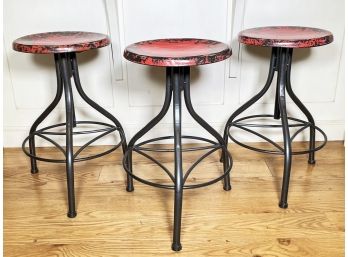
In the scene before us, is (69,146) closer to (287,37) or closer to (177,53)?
(177,53)

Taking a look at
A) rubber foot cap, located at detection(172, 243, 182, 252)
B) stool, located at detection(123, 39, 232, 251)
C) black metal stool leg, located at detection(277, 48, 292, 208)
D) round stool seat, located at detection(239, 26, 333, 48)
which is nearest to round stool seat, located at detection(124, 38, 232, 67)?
stool, located at detection(123, 39, 232, 251)

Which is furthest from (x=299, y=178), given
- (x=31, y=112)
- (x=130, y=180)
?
(x=31, y=112)

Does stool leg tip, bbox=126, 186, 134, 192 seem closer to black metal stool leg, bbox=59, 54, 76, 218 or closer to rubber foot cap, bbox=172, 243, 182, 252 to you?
black metal stool leg, bbox=59, 54, 76, 218

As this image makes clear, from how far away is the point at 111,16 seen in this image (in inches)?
69.2

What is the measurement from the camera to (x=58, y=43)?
4.67ft

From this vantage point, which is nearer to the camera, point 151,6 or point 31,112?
point 151,6

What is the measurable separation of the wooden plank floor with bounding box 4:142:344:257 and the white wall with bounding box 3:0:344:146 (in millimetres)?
262

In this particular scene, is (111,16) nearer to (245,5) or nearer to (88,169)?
(245,5)

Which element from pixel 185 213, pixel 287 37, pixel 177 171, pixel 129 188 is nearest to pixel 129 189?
pixel 129 188

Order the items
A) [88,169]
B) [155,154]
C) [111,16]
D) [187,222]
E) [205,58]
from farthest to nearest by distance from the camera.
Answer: [155,154] < [88,169] < [111,16] < [187,222] < [205,58]

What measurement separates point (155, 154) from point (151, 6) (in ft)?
2.49

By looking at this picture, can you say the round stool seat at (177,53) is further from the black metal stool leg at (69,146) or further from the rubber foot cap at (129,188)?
the rubber foot cap at (129,188)

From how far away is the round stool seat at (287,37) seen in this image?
54.4 inches

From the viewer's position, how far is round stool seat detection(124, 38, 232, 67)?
1.19 m
